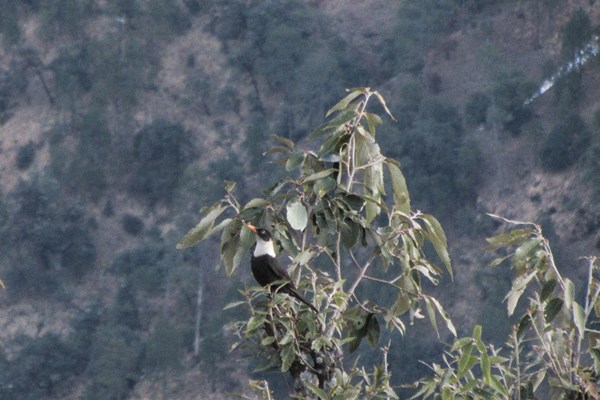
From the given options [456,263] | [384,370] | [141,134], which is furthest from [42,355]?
[384,370]

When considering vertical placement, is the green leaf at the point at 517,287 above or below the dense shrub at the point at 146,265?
above

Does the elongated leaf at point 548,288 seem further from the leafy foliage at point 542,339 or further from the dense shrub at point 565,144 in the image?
the dense shrub at point 565,144

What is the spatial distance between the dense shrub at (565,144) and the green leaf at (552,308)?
23124 mm

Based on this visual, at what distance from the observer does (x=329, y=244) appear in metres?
3.91

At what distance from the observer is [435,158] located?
28328 millimetres

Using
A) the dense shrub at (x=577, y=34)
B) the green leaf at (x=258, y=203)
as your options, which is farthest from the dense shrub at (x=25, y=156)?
the green leaf at (x=258, y=203)

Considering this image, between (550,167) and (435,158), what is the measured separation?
2911mm

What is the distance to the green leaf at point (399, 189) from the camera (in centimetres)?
374

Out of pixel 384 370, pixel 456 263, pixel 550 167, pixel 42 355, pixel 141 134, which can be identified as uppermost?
pixel 384 370

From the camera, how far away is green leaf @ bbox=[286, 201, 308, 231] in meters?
3.57

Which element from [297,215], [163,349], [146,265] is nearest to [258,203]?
[297,215]

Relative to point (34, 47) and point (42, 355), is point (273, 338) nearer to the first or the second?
→ point (42, 355)

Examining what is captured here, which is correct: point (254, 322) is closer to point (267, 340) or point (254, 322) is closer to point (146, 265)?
point (267, 340)

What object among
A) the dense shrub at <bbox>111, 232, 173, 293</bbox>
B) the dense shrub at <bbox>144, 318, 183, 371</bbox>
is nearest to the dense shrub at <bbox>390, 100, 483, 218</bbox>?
the dense shrub at <bbox>111, 232, 173, 293</bbox>
